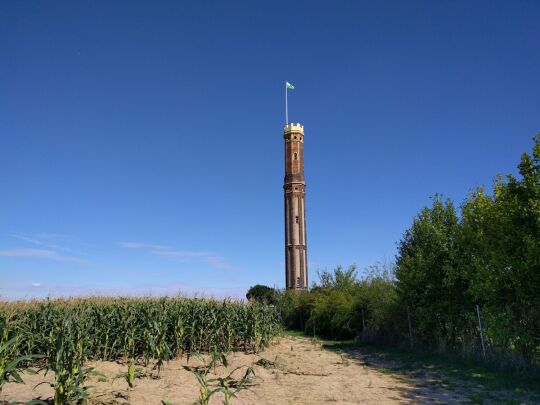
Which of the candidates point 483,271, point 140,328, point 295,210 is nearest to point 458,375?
point 483,271

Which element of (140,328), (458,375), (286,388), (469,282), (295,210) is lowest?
(286,388)

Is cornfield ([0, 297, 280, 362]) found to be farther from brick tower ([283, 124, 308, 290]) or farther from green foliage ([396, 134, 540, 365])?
brick tower ([283, 124, 308, 290])

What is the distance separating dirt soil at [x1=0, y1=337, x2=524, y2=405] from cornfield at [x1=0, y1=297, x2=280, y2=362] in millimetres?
826

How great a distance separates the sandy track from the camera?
8.07 m

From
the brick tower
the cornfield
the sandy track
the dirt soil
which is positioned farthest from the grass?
the brick tower

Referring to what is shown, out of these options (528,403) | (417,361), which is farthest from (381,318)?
(528,403)

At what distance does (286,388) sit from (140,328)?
6160 mm

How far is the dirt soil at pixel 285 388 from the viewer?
8.07m

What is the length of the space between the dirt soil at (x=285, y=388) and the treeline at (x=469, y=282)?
2990 millimetres

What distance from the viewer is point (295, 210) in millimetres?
50906

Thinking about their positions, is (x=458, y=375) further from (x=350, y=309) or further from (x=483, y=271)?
(x=350, y=309)

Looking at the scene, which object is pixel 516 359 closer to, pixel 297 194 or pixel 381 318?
pixel 381 318

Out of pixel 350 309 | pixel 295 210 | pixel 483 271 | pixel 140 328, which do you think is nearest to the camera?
pixel 483 271

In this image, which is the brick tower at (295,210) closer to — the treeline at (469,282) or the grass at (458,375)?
the treeline at (469,282)
